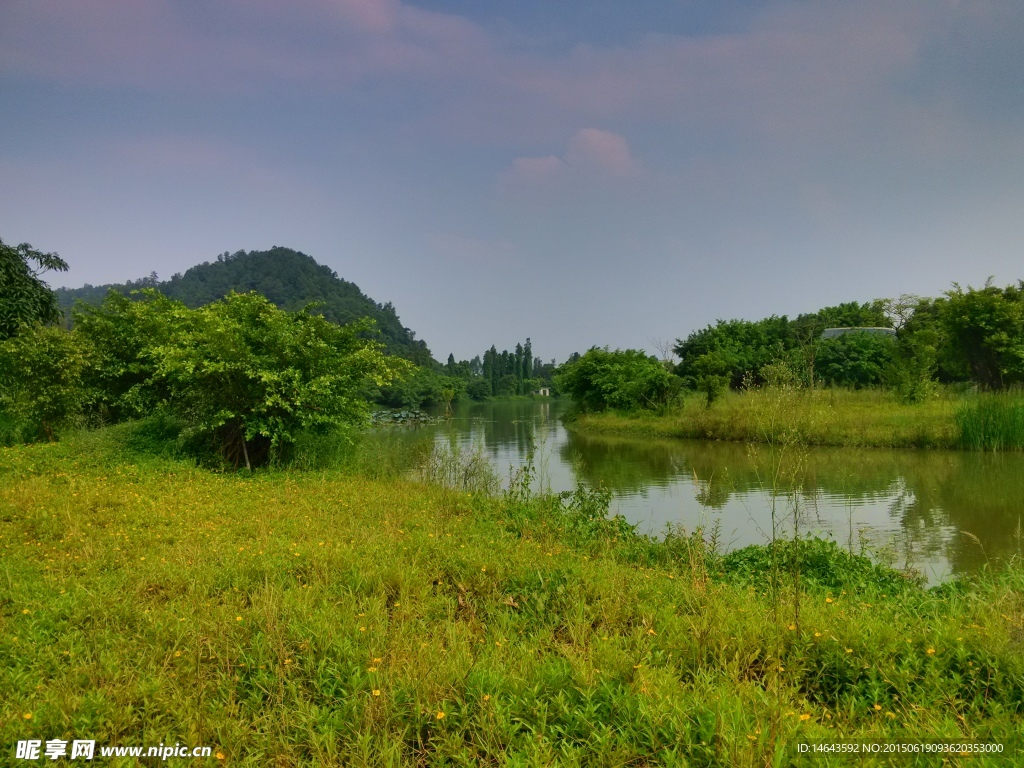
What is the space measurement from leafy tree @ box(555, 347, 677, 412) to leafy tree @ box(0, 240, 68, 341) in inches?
866

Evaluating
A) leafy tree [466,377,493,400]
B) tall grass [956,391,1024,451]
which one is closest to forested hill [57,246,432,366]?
leafy tree [466,377,493,400]

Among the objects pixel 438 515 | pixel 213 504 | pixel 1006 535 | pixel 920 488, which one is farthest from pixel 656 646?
pixel 920 488

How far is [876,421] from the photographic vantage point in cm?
A: 1691

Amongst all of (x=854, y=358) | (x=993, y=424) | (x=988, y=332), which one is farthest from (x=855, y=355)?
(x=993, y=424)

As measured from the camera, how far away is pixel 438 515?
642cm

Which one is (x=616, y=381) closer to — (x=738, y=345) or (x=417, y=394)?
(x=738, y=345)

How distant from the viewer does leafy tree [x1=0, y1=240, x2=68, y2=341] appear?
1492 centimetres

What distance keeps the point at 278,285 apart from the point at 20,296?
97104 mm

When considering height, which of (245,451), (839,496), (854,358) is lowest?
(839,496)

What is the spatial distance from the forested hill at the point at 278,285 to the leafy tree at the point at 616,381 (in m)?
59.8

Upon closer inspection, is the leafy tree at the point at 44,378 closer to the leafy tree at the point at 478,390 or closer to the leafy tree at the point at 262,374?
the leafy tree at the point at 262,374

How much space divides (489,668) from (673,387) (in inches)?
948

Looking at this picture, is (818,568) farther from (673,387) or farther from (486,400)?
(486,400)

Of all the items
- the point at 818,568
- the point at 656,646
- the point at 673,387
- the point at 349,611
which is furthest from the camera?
the point at 673,387
